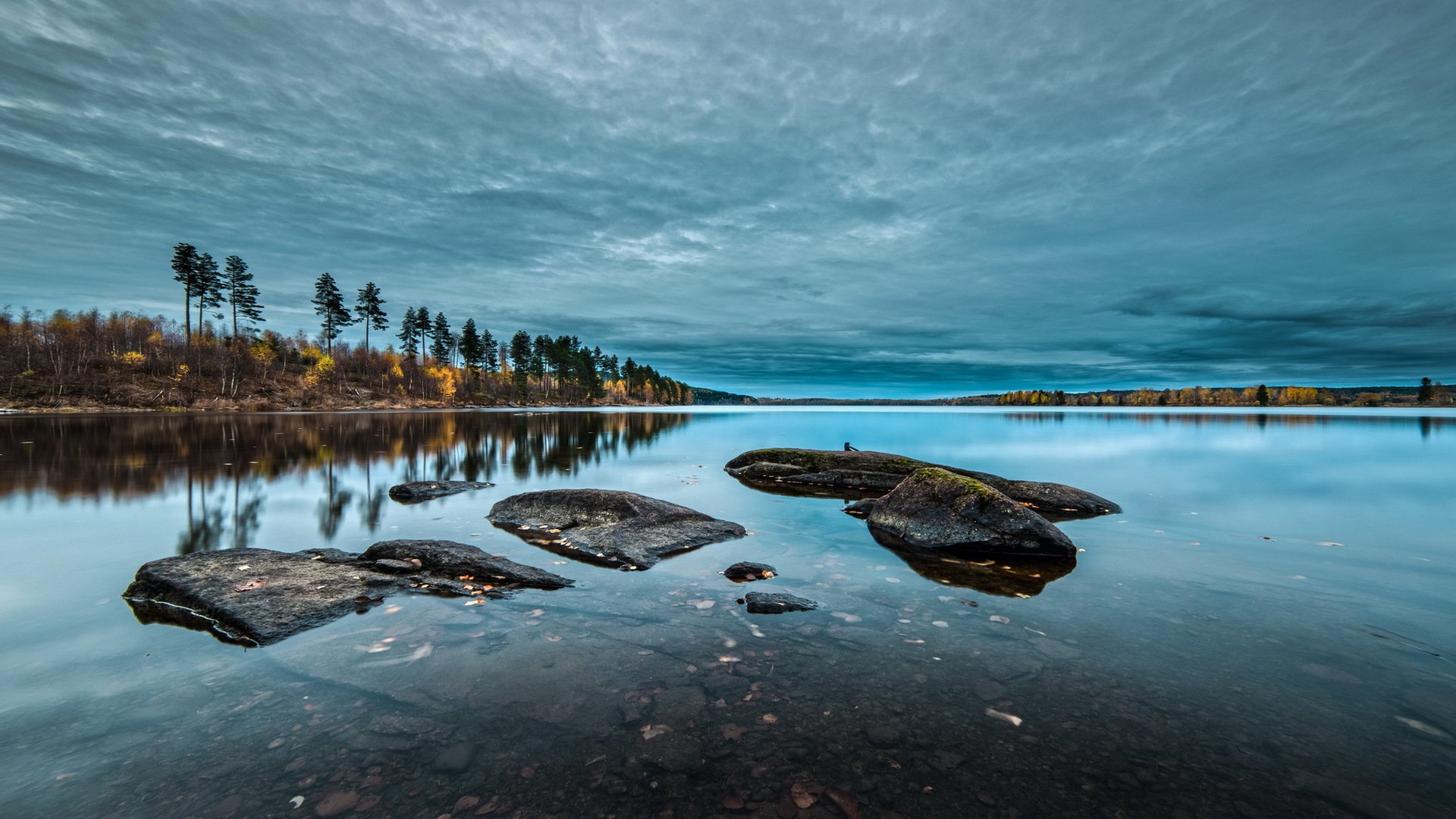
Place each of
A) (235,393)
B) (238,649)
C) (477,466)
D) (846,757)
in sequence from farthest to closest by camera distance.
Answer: (235,393), (477,466), (238,649), (846,757)

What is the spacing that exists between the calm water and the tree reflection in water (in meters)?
2.08

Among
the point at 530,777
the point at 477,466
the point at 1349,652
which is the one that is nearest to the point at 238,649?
the point at 530,777

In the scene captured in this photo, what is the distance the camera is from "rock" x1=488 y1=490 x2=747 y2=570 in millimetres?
9875

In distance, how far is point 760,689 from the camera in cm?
509

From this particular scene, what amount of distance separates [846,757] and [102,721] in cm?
637

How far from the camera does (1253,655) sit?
234 inches

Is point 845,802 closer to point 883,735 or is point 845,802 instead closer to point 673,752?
point 883,735

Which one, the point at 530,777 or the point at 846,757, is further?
the point at 846,757

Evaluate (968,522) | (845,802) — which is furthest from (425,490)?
(845,802)

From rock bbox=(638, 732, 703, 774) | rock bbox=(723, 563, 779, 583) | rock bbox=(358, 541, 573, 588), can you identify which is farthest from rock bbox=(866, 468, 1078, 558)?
rock bbox=(638, 732, 703, 774)

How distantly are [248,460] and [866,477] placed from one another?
25.5m

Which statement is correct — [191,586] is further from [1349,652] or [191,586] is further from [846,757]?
[1349,652]

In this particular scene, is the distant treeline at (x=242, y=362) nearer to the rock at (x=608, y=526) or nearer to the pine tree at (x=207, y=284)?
the pine tree at (x=207, y=284)

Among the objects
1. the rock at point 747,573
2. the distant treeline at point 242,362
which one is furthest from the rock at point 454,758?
the distant treeline at point 242,362
